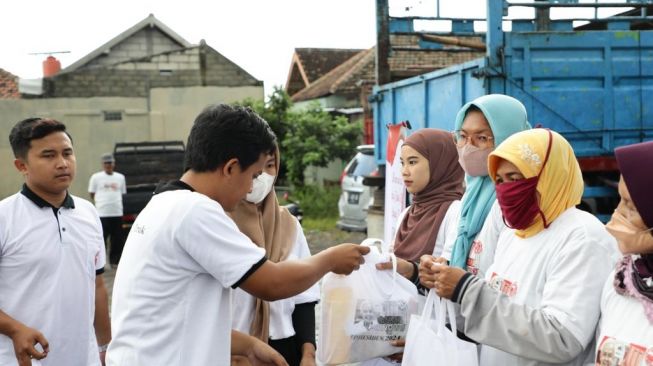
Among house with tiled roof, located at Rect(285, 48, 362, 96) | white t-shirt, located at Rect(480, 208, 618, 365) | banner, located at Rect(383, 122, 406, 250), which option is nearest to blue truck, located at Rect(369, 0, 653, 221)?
banner, located at Rect(383, 122, 406, 250)

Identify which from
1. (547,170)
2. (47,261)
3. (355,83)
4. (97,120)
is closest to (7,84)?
(97,120)

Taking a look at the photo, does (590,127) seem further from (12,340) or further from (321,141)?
(321,141)

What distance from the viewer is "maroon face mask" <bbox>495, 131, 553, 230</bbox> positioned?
2.43 meters

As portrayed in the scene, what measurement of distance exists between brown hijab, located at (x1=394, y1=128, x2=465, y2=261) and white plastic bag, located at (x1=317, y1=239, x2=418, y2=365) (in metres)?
0.40

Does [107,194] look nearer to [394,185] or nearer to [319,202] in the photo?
[394,185]

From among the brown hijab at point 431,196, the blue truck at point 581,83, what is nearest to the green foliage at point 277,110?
the blue truck at point 581,83

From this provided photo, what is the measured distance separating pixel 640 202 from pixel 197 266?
127 cm

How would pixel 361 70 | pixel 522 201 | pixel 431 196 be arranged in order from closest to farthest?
pixel 522 201
pixel 431 196
pixel 361 70

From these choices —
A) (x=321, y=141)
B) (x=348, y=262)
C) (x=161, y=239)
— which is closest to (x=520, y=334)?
(x=348, y=262)

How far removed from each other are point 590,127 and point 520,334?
566 centimetres

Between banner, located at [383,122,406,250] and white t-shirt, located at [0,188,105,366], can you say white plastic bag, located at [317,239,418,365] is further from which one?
banner, located at [383,122,406,250]

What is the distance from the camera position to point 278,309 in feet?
10.2

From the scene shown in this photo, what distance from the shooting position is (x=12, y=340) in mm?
2967

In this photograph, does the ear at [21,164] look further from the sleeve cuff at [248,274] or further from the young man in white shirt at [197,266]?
the sleeve cuff at [248,274]
